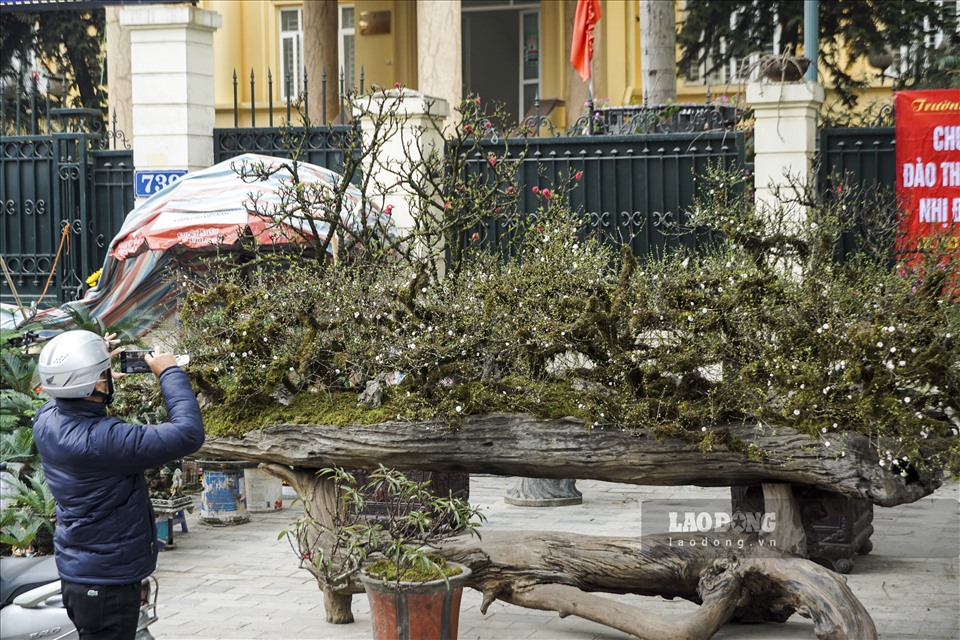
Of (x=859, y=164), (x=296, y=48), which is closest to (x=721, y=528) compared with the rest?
(x=859, y=164)

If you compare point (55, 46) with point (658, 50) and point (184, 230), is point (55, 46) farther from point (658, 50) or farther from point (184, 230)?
point (184, 230)

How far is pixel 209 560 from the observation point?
833 centimetres

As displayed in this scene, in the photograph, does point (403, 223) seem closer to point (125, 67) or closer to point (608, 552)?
point (608, 552)

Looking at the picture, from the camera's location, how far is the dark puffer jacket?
15.7 ft

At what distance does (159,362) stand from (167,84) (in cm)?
808

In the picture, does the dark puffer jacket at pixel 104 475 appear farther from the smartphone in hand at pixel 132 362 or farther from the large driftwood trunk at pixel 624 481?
the large driftwood trunk at pixel 624 481

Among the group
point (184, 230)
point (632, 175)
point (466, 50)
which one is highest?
point (466, 50)

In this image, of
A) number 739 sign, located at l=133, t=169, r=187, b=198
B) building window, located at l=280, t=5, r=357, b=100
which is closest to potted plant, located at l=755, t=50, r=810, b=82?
number 739 sign, located at l=133, t=169, r=187, b=198

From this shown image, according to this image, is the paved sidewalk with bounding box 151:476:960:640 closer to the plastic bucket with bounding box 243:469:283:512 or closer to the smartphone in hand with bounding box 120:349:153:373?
the plastic bucket with bounding box 243:469:283:512

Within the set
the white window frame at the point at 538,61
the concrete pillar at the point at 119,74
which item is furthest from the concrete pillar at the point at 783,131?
the white window frame at the point at 538,61

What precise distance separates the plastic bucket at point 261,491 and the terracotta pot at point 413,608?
13.2ft

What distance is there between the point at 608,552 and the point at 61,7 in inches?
373

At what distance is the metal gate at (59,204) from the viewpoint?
13203mm

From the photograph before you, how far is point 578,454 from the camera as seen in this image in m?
6.01
